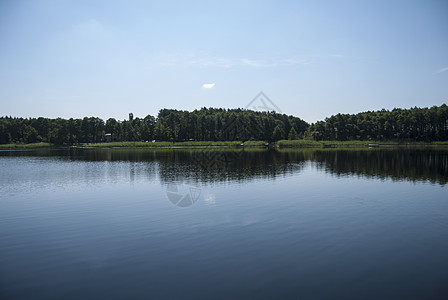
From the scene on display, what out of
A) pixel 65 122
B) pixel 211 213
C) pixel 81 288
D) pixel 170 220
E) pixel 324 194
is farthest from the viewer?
pixel 65 122

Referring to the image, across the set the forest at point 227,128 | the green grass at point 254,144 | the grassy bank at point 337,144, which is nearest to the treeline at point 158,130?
the forest at point 227,128

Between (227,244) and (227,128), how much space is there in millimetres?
134858

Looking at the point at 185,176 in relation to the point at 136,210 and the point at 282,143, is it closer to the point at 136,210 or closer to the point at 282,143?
the point at 136,210

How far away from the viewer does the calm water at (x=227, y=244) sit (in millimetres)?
9125

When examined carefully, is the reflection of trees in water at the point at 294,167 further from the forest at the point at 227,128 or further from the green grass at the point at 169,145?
the forest at the point at 227,128

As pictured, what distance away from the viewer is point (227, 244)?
1267cm

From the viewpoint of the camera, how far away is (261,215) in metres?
17.5

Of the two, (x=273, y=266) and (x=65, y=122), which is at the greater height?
(x=65, y=122)

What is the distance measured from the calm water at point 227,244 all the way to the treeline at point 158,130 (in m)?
117

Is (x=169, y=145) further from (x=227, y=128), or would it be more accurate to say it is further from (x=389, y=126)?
(x=389, y=126)

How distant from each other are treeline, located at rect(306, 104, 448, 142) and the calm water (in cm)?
11959

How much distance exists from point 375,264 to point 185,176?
1057 inches

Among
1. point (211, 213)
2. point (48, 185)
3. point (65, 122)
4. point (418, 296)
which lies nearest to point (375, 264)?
point (418, 296)

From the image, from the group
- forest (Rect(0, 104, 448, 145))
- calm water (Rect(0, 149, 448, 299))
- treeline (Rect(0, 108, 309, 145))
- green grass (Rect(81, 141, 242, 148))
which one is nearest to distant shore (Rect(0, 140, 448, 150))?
green grass (Rect(81, 141, 242, 148))
